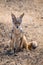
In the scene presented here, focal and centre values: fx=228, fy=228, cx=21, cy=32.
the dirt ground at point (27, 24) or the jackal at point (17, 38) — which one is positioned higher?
the jackal at point (17, 38)

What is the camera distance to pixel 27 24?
7934 millimetres

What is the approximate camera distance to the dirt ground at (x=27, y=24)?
5.39 metres

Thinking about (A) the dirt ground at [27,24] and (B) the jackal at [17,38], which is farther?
(B) the jackal at [17,38]

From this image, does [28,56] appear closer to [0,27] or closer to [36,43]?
[36,43]

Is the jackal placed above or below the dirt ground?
above

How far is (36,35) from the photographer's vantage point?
693 cm

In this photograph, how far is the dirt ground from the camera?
5.39m

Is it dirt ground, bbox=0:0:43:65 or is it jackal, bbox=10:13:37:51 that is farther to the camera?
jackal, bbox=10:13:37:51

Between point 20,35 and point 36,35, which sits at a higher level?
point 20,35

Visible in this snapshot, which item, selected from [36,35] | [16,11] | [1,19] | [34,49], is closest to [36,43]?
[34,49]

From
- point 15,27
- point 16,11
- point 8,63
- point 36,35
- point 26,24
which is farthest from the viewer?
point 16,11

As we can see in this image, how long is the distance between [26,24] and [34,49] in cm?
214

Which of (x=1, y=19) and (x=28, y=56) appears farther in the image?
(x=1, y=19)

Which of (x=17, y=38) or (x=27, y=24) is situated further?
(x=27, y=24)
